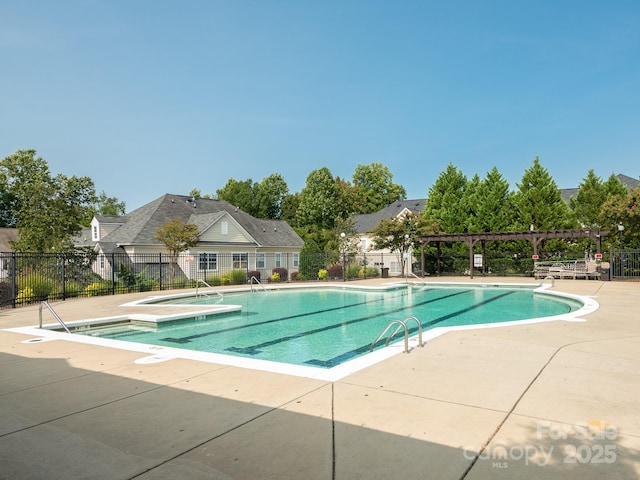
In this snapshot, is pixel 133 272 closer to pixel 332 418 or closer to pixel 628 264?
pixel 332 418

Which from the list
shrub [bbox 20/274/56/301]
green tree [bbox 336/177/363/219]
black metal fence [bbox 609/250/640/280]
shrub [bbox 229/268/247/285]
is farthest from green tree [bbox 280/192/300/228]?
shrub [bbox 20/274/56/301]

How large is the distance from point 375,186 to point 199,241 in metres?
39.9

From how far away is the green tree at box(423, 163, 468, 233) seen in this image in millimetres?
32938

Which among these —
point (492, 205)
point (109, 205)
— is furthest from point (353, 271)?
point (109, 205)

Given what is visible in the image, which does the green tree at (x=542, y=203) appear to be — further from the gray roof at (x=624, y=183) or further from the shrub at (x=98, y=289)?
the shrub at (x=98, y=289)

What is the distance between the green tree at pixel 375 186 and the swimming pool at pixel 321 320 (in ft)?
139

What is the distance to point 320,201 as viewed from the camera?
49.7 metres

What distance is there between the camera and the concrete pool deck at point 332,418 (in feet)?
9.55

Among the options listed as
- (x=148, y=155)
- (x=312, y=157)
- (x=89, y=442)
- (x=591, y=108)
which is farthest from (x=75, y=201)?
(x=312, y=157)

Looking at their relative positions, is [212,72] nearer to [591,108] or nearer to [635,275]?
[591,108]

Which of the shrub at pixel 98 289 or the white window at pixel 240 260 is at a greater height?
the white window at pixel 240 260

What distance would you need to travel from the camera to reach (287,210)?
6000 centimetres

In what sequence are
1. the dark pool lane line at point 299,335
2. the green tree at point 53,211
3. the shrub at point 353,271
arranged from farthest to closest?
1. the shrub at point 353,271
2. the green tree at point 53,211
3. the dark pool lane line at point 299,335

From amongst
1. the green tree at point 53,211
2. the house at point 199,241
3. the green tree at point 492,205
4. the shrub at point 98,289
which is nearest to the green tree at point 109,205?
the house at point 199,241
